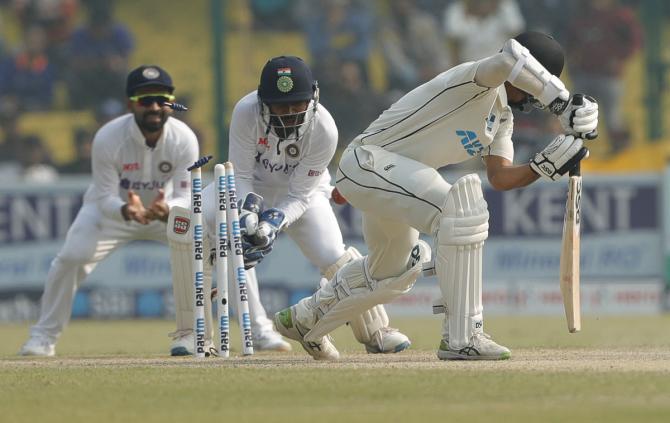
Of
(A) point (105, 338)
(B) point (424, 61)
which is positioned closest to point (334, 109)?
(B) point (424, 61)

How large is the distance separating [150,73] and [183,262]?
5.42 ft

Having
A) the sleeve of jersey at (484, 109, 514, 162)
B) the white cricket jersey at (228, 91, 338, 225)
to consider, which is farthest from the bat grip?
the white cricket jersey at (228, 91, 338, 225)

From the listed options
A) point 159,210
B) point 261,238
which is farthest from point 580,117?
point 159,210

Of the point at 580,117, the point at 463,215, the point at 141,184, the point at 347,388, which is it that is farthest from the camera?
the point at 141,184

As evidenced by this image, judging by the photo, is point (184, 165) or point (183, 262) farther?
point (184, 165)

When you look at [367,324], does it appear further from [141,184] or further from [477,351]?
[141,184]

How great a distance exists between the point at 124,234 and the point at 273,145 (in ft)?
6.39

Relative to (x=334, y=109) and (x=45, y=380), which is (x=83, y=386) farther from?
(x=334, y=109)

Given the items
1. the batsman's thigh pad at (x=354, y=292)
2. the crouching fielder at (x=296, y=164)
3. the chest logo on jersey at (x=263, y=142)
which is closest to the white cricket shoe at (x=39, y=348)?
the crouching fielder at (x=296, y=164)

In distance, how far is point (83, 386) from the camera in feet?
21.4

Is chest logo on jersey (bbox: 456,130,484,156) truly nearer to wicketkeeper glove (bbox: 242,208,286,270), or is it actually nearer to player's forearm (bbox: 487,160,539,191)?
player's forearm (bbox: 487,160,539,191)

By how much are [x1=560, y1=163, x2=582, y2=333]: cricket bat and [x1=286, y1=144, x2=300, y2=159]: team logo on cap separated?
1993 millimetres

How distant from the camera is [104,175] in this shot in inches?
383

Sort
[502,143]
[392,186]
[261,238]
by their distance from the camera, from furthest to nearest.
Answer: [261,238]
[502,143]
[392,186]
